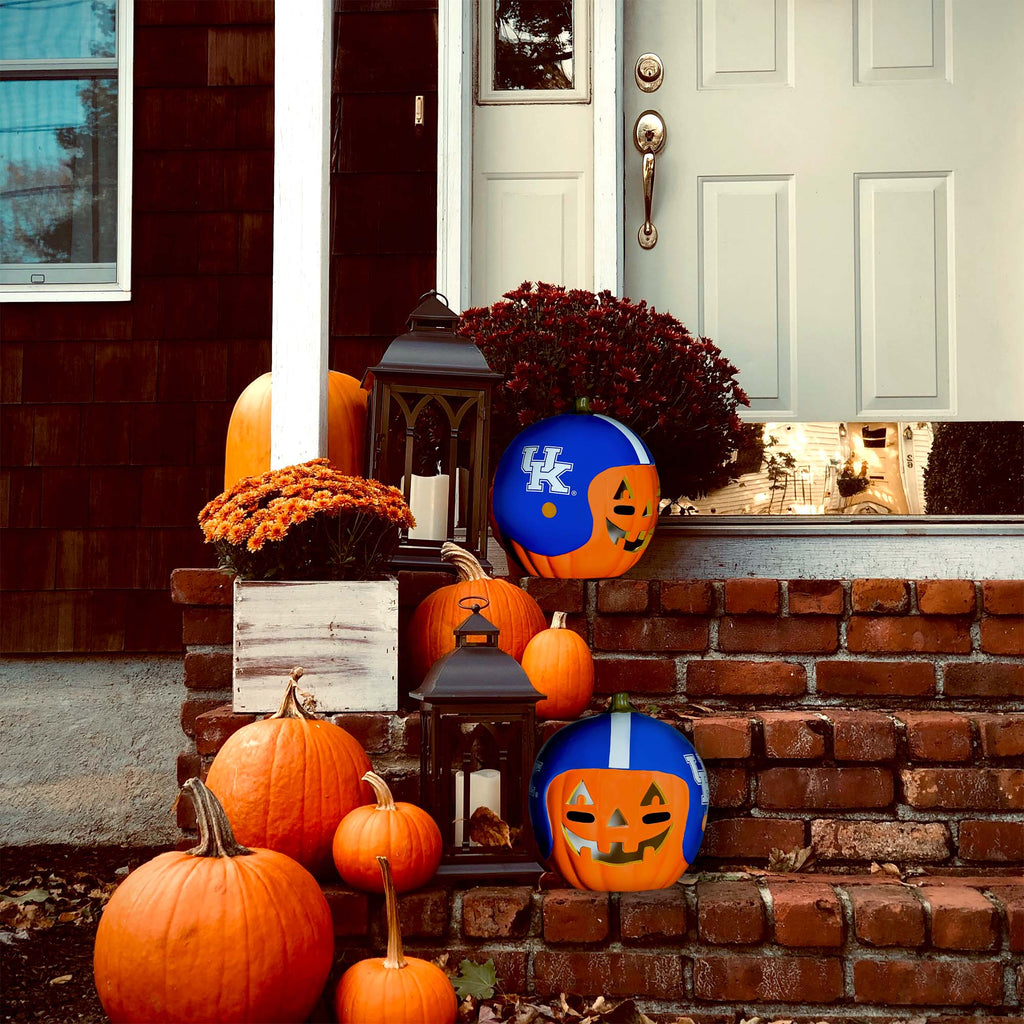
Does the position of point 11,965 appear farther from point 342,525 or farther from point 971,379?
point 971,379

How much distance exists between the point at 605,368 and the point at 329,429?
0.64m

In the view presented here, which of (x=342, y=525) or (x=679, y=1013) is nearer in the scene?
(x=679, y=1013)

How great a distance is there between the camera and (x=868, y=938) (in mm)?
1644

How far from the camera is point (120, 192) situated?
10.3ft

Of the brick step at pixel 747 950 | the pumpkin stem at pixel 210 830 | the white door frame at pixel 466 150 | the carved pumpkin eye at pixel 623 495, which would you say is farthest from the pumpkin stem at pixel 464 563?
the white door frame at pixel 466 150

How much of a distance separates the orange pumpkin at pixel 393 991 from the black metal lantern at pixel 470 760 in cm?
27

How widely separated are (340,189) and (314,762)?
6.49 feet

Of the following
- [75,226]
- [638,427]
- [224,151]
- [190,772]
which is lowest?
[190,772]

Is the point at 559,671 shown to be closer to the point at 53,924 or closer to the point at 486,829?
the point at 486,829

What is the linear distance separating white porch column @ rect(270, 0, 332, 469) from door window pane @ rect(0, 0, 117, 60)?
138cm

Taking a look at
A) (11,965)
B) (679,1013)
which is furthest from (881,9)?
(11,965)

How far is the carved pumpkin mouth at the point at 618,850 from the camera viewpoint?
169 centimetres

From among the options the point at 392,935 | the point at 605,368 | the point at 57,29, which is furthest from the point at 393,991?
the point at 57,29

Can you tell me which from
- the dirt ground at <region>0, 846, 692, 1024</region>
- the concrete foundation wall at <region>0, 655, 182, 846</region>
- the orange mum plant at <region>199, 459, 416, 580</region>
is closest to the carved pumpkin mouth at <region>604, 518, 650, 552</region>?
the orange mum plant at <region>199, 459, 416, 580</region>
